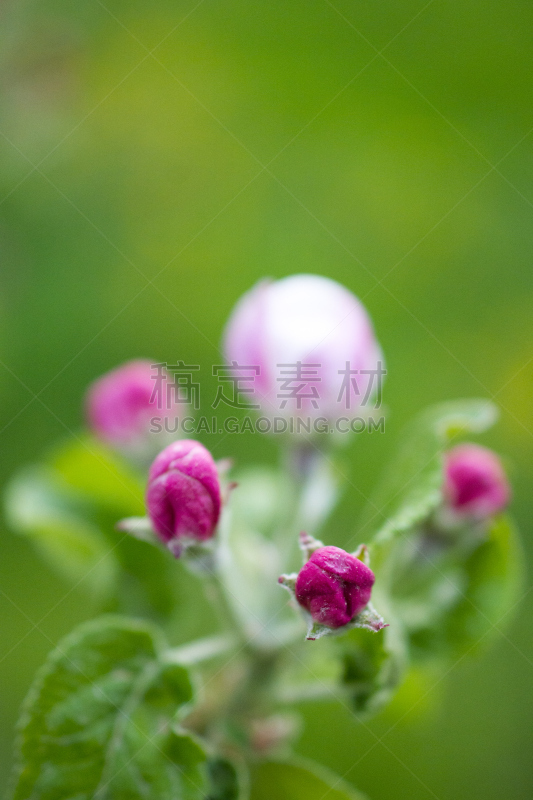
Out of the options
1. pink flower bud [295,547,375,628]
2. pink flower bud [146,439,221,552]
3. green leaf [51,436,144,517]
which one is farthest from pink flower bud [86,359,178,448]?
pink flower bud [295,547,375,628]

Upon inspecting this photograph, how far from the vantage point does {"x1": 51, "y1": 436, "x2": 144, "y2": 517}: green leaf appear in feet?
2.37

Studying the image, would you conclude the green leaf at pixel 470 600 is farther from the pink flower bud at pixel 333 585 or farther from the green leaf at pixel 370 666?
the pink flower bud at pixel 333 585

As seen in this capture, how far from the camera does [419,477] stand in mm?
517

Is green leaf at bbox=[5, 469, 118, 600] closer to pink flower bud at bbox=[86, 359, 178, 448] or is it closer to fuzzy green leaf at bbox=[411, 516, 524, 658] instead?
pink flower bud at bbox=[86, 359, 178, 448]

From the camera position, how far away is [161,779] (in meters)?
0.49

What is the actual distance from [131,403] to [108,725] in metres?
Result: 0.27

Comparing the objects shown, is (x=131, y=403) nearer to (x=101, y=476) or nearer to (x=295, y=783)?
(x=101, y=476)

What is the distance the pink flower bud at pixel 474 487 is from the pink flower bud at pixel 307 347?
0.10 meters

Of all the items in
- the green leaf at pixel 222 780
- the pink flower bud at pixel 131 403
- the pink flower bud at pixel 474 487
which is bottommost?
the green leaf at pixel 222 780

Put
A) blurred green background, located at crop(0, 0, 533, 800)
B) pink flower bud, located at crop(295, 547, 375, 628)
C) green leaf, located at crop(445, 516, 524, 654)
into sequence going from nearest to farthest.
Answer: pink flower bud, located at crop(295, 547, 375, 628) < green leaf, located at crop(445, 516, 524, 654) < blurred green background, located at crop(0, 0, 533, 800)

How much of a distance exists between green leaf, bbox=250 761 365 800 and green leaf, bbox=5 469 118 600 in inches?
8.5

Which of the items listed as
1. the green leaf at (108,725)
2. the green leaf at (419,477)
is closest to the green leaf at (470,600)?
the green leaf at (419,477)

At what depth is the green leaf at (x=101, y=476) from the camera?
724 mm

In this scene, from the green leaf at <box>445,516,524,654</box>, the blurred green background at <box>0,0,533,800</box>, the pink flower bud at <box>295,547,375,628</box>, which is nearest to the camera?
the pink flower bud at <box>295,547,375,628</box>
